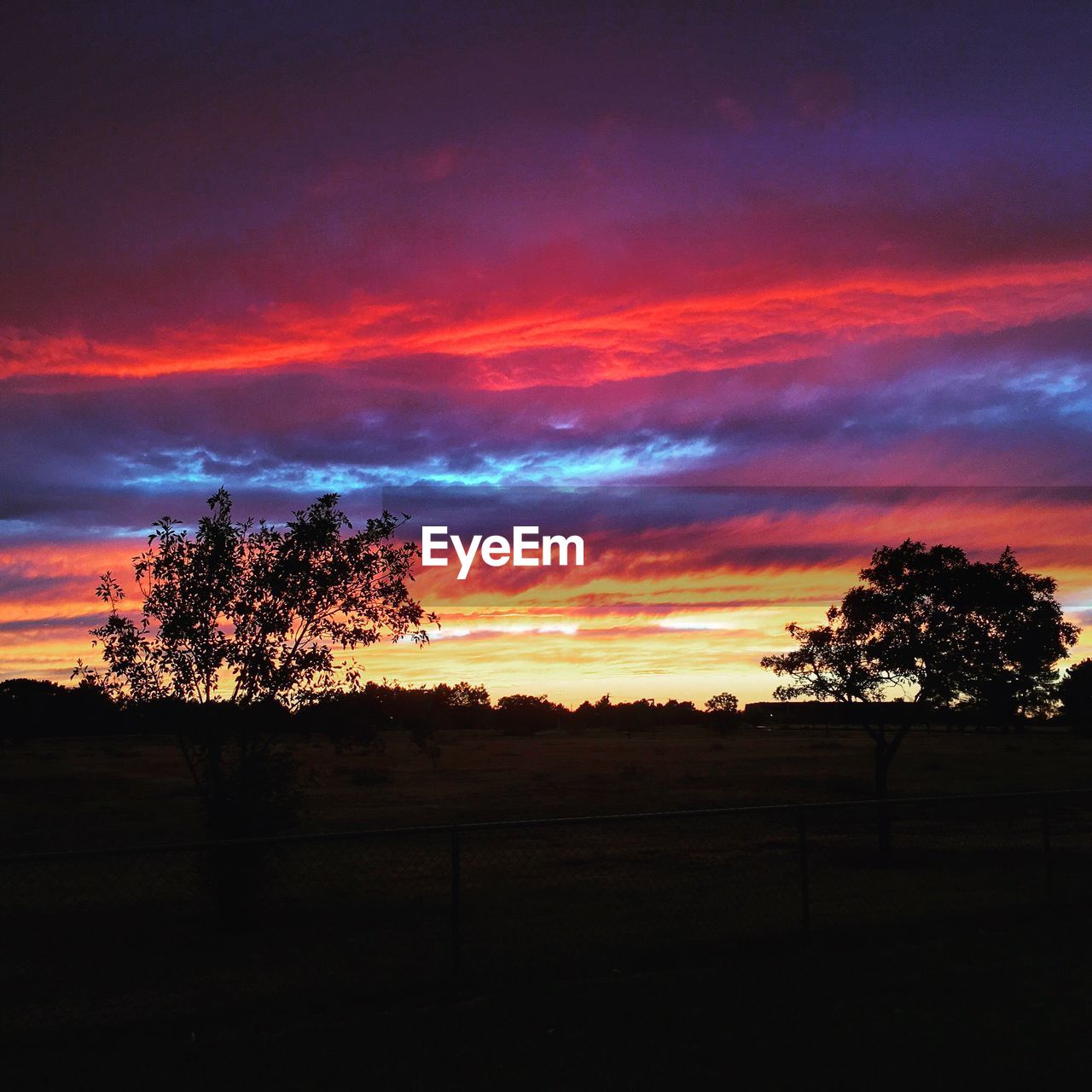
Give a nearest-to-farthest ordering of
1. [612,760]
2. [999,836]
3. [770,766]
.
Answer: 1. [999,836]
2. [770,766]
3. [612,760]

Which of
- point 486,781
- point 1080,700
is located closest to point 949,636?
point 486,781

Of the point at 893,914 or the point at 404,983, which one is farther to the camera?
the point at 893,914

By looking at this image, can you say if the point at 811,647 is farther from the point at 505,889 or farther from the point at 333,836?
the point at 333,836

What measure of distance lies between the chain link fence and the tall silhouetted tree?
320 centimetres

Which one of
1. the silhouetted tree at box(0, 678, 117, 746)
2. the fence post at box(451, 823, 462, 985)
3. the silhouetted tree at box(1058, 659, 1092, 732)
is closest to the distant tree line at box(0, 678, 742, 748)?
the silhouetted tree at box(0, 678, 117, 746)

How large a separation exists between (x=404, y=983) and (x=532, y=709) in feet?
384

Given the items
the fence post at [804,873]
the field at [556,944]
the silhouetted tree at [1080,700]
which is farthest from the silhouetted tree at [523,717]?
the fence post at [804,873]

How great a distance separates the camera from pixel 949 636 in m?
21.1

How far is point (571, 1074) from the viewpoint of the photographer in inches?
292

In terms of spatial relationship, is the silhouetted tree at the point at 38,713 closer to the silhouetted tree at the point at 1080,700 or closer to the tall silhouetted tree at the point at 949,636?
the tall silhouetted tree at the point at 949,636

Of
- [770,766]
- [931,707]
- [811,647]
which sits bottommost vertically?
[770,766]

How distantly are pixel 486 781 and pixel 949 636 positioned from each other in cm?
2923

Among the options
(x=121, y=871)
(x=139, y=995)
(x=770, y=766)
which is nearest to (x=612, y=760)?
(x=770, y=766)

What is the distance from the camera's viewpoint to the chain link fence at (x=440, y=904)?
1078 cm
